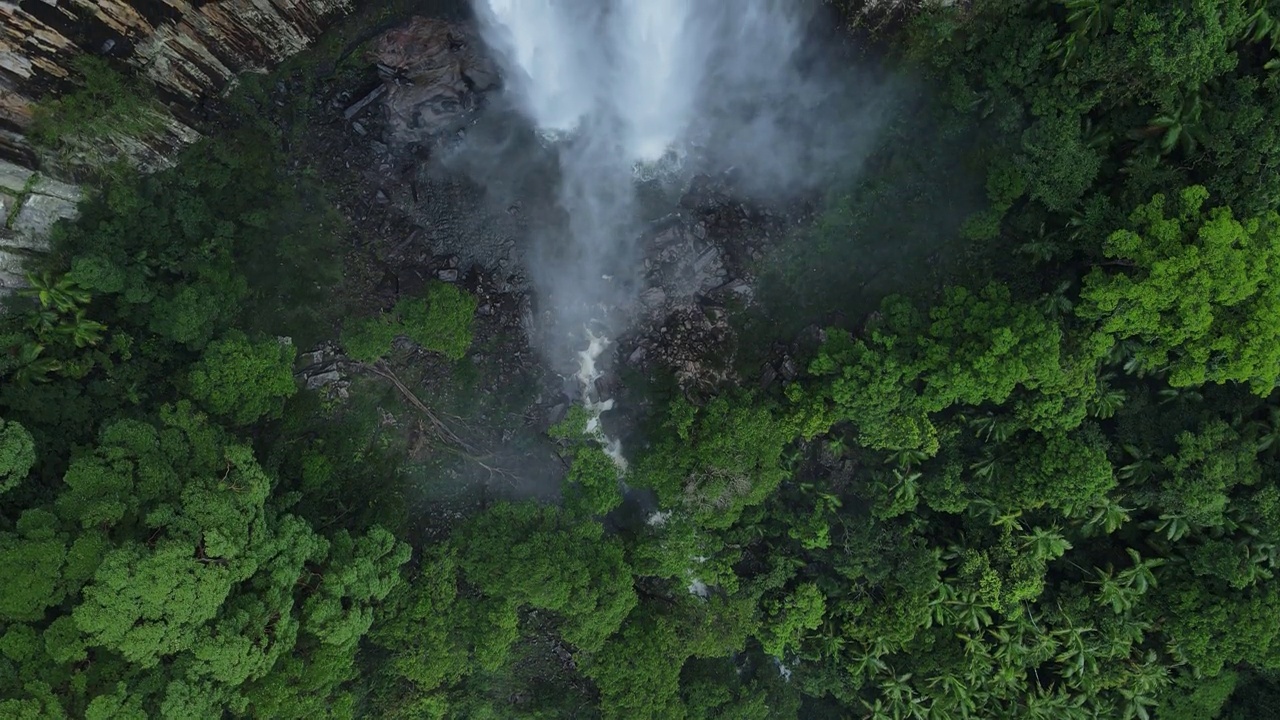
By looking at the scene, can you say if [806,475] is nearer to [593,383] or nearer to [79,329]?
[593,383]

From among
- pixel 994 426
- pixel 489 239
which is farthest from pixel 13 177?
pixel 994 426

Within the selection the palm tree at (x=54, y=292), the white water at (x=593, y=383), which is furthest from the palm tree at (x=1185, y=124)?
the palm tree at (x=54, y=292)

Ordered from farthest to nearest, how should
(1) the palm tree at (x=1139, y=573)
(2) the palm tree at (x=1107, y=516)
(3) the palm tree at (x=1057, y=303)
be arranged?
(1) the palm tree at (x=1139, y=573) → (2) the palm tree at (x=1107, y=516) → (3) the palm tree at (x=1057, y=303)

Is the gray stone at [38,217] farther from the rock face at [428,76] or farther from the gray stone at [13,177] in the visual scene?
the rock face at [428,76]

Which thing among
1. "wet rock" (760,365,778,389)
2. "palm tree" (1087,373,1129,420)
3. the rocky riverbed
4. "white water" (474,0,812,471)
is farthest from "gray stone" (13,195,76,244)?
"palm tree" (1087,373,1129,420)

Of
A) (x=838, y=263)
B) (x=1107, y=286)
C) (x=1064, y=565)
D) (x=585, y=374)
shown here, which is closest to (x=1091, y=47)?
(x=1107, y=286)

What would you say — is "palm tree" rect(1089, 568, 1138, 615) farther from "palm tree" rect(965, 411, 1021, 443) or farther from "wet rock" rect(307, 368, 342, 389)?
"wet rock" rect(307, 368, 342, 389)

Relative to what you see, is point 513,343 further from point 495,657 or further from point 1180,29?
point 1180,29
